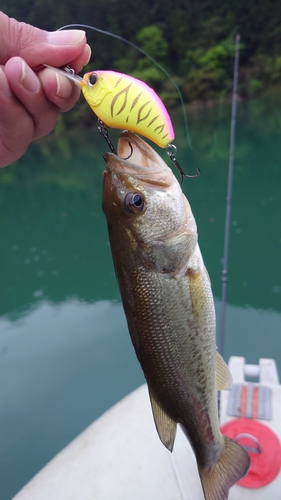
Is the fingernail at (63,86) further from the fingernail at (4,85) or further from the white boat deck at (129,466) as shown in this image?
the white boat deck at (129,466)

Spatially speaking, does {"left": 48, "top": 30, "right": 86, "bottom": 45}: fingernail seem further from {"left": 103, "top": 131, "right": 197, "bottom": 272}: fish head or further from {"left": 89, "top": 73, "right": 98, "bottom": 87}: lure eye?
{"left": 103, "top": 131, "right": 197, "bottom": 272}: fish head

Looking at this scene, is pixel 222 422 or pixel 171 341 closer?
pixel 171 341

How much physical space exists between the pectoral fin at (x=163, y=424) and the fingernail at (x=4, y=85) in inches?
44.4

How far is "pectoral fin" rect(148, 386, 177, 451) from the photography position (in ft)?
4.31

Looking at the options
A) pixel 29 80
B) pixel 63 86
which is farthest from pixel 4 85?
pixel 63 86

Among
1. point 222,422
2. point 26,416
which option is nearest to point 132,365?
point 26,416

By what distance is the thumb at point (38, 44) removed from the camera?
4.33ft

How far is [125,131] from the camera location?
4.03 ft

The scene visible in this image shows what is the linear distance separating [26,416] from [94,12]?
2965 centimetres

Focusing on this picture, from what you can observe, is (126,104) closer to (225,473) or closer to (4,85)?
(4,85)

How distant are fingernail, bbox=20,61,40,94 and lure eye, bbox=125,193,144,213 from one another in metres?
0.52

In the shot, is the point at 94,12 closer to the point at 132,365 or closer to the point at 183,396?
the point at 132,365

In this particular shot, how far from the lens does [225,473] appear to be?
1414 millimetres

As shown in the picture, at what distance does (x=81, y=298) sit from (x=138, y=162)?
4.35 meters
